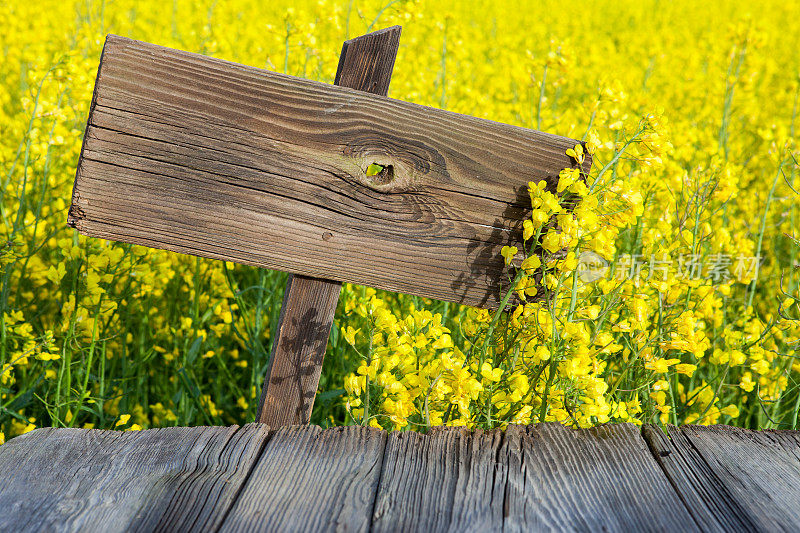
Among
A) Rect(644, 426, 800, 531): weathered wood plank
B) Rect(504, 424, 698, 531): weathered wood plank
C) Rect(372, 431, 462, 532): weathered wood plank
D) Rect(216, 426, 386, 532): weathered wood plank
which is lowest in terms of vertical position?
Rect(216, 426, 386, 532): weathered wood plank

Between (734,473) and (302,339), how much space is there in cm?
77

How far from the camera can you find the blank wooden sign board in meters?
1.14

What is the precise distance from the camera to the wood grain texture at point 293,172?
1.14 meters

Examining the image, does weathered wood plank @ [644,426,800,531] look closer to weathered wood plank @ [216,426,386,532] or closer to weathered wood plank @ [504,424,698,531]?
weathered wood plank @ [504,424,698,531]

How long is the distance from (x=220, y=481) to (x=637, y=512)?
1.96ft

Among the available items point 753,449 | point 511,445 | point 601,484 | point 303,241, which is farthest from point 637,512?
point 303,241

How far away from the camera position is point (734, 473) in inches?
40.9

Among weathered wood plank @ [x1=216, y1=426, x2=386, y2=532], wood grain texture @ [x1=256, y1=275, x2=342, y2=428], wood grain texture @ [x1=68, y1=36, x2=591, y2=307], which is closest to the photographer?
weathered wood plank @ [x1=216, y1=426, x2=386, y2=532]

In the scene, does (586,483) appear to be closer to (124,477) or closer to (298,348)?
(298,348)

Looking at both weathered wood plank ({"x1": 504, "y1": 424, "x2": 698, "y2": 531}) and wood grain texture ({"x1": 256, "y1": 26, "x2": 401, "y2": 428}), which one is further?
wood grain texture ({"x1": 256, "y1": 26, "x2": 401, "y2": 428})

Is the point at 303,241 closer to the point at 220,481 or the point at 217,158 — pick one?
the point at 217,158

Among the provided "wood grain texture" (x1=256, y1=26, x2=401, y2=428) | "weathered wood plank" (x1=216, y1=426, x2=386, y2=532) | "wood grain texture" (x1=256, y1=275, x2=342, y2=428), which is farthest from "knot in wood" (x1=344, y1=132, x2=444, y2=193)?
"weathered wood plank" (x1=216, y1=426, x2=386, y2=532)

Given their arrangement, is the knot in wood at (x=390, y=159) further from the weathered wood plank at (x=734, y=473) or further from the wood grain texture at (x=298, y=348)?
the weathered wood plank at (x=734, y=473)

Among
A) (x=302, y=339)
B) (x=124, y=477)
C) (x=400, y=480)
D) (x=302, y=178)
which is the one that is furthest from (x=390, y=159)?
(x=124, y=477)
